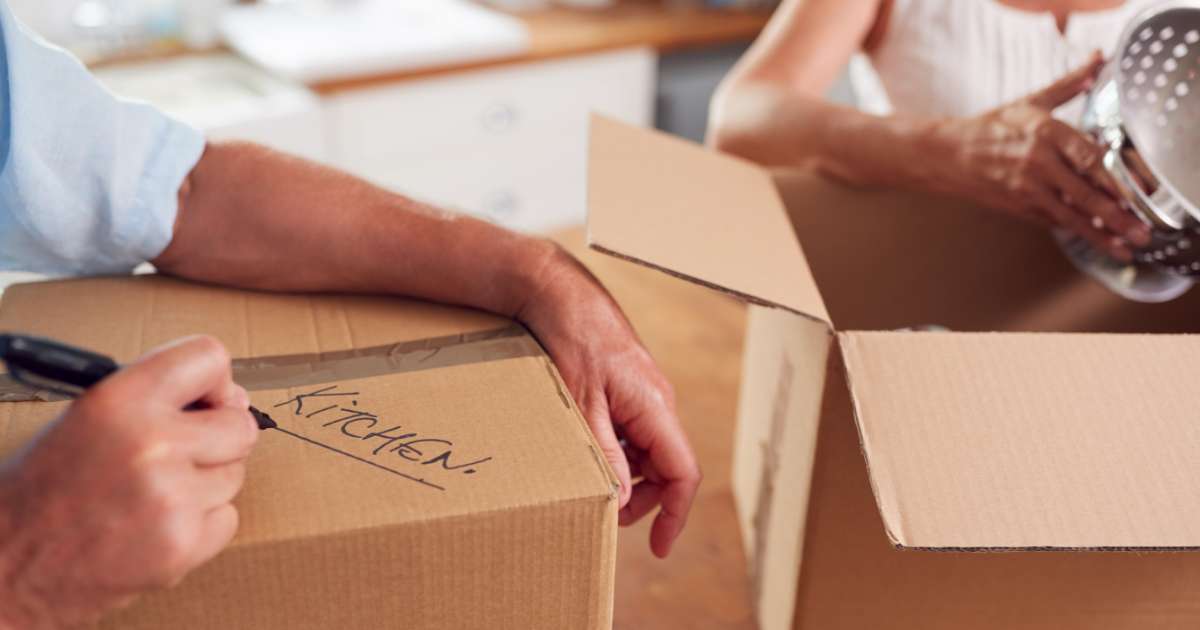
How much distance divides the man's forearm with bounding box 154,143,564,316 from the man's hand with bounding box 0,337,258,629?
0.82 feet

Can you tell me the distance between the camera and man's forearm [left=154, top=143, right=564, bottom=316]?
26.7 inches

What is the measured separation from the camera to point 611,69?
93.2 inches

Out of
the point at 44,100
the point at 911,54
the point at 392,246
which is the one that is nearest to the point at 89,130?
the point at 44,100

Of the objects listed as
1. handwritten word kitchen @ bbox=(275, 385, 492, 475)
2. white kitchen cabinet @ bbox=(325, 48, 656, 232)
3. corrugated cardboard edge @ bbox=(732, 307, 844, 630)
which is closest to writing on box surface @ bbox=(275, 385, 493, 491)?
handwritten word kitchen @ bbox=(275, 385, 492, 475)

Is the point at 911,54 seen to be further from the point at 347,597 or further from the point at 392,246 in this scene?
the point at 347,597

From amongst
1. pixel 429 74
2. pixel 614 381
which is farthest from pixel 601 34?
pixel 614 381

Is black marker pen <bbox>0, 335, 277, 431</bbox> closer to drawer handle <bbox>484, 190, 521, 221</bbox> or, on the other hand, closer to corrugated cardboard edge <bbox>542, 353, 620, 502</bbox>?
corrugated cardboard edge <bbox>542, 353, 620, 502</bbox>

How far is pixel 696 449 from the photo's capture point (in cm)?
91

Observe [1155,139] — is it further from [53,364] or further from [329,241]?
[53,364]

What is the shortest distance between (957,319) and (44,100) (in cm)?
77

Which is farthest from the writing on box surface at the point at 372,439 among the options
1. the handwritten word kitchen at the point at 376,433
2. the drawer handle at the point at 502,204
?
the drawer handle at the point at 502,204

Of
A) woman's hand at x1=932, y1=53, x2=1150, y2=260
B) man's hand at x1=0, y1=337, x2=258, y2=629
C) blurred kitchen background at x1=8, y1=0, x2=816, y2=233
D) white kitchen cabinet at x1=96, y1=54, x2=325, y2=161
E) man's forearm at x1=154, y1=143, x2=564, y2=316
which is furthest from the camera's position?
blurred kitchen background at x1=8, y1=0, x2=816, y2=233

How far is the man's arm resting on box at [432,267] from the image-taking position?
65 centimetres

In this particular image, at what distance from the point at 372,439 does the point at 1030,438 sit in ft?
1.09
